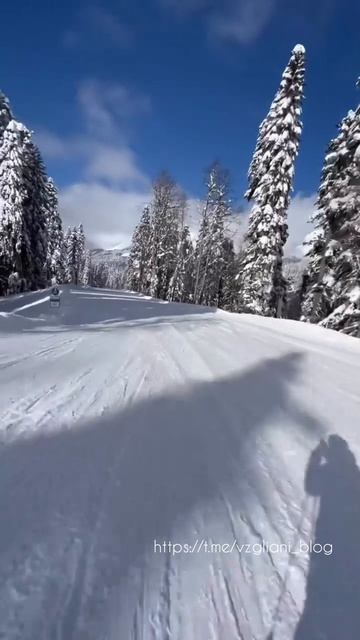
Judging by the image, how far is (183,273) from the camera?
141ft

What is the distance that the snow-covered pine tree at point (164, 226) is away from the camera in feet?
123

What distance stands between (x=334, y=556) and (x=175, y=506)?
3.79 ft

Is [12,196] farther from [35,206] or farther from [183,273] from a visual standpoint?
[183,273]

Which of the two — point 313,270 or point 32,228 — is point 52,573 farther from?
point 32,228

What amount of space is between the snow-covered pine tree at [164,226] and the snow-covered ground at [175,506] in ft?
112

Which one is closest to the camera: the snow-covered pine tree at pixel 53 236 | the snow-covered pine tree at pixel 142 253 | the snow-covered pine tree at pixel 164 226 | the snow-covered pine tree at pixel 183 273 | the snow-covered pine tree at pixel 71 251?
the snow-covered pine tree at pixel 164 226

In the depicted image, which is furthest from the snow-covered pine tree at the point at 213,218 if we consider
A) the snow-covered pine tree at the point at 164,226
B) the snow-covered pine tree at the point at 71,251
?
the snow-covered pine tree at the point at 71,251

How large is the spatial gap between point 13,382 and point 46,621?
149 inches

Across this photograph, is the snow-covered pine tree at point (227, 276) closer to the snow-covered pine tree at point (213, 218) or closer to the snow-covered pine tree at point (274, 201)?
the snow-covered pine tree at point (213, 218)

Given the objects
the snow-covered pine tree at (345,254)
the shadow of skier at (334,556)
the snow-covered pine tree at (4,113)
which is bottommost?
the shadow of skier at (334,556)

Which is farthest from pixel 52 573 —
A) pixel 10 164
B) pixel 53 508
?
pixel 10 164

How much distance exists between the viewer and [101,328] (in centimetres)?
1125

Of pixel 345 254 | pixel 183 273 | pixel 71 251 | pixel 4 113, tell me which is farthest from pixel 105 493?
pixel 71 251

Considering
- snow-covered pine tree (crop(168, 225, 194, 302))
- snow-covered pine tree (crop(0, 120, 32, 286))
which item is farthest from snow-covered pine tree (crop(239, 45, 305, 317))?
snow-covered pine tree (crop(168, 225, 194, 302))
